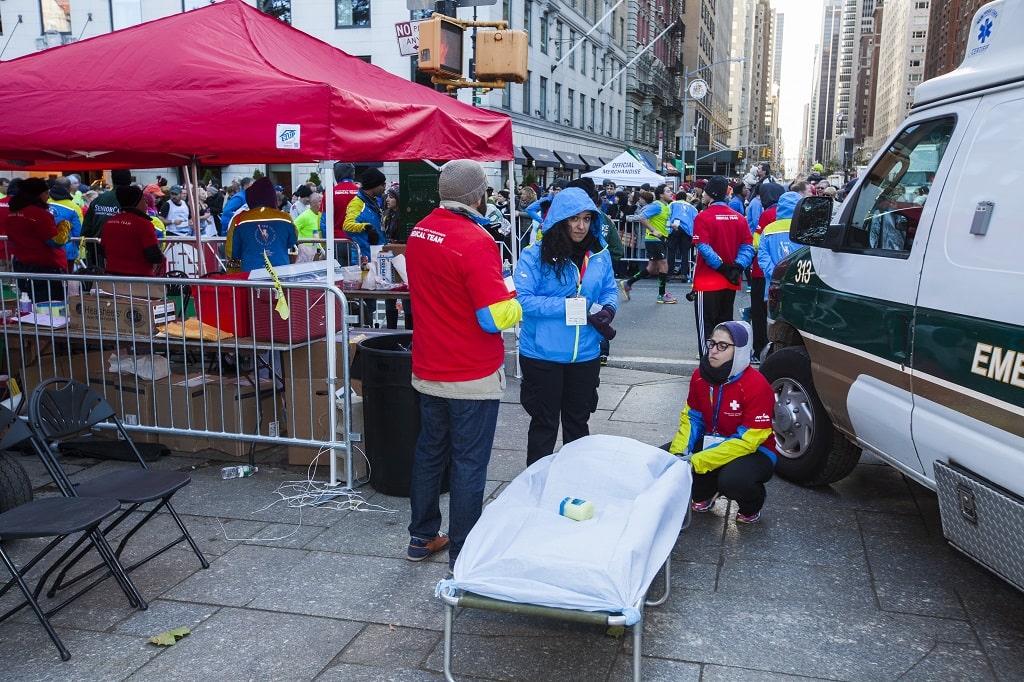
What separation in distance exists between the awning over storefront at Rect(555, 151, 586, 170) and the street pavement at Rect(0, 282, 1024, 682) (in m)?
42.1

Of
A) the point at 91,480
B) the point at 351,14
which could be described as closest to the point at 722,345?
the point at 91,480

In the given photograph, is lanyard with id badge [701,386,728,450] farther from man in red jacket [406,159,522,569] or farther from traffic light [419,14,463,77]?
traffic light [419,14,463,77]

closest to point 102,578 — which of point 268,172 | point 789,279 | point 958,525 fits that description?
point 958,525

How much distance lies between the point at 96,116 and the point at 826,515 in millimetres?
5053

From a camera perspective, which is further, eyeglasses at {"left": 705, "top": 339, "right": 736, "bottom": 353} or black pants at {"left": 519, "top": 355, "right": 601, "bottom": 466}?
black pants at {"left": 519, "top": 355, "right": 601, "bottom": 466}

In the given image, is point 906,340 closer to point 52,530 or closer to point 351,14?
point 52,530

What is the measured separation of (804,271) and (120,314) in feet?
15.1

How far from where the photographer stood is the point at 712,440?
4.86 meters

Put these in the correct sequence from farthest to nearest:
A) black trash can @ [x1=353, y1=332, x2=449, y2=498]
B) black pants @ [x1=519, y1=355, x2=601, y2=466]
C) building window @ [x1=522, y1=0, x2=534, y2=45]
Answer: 1. building window @ [x1=522, y1=0, x2=534, y2=45]
2. black trash can @ [x1=353, y1=332, x2=449, y2=498]
3. black pants @ [x1=519, y1=355, x2=601, y2=466]

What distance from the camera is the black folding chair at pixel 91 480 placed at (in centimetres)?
409

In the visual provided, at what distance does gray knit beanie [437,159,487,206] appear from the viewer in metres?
4.09

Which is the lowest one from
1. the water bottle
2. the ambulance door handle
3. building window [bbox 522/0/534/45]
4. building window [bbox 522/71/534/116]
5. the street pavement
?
the street pavement

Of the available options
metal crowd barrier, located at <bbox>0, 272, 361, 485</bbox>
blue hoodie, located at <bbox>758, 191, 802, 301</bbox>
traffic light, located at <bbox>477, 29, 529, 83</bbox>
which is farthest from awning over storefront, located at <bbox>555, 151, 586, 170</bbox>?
metal crowd barrier, located at <bbox>0, 272, 361, 485</bbox>

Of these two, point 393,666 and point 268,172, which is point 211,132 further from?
point 268,172
